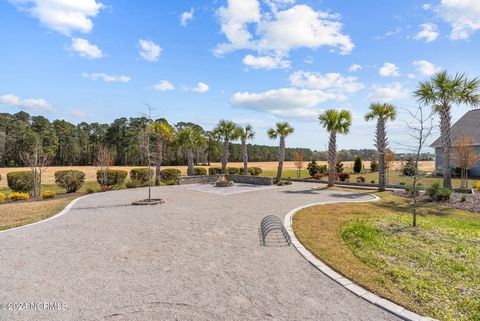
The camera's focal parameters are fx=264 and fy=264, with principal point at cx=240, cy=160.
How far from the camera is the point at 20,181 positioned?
17078mm

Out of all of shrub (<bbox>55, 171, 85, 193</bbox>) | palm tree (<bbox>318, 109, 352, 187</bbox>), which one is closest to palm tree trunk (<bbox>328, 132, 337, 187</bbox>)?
palm tree (<bbox>318, 109, 352, 187</bbox>)

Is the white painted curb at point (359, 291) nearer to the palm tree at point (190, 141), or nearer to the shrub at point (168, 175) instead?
the shrub at point (168, 175)

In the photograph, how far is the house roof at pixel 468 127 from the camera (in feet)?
96.8

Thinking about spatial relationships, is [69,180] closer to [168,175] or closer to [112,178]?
[112,178]

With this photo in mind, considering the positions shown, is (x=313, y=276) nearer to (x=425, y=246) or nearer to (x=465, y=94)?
(x=425, y=246)

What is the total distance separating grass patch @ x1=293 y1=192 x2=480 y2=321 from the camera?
454 centimetres

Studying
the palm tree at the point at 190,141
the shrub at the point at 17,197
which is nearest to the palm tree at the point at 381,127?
the palm tree at the point at 190,141

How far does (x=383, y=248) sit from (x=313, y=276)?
8.95 feet

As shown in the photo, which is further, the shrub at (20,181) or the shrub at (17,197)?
the shrub at (20,181)

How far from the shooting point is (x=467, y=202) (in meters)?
14.3

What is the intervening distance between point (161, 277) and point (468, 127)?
38770 mm

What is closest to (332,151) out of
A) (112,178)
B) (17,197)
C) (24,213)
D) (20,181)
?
(112,178)

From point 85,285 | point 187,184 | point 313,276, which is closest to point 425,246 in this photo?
point 313,276

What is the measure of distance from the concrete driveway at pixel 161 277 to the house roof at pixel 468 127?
107 feet
